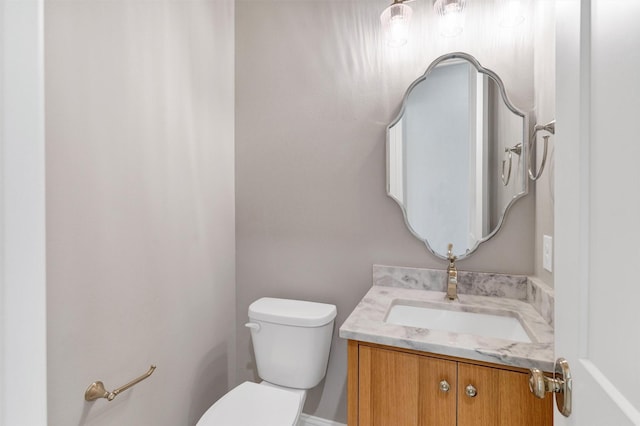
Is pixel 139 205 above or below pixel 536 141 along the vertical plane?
below

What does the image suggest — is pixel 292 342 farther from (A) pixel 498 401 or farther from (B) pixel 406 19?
(B) pixel 406 19

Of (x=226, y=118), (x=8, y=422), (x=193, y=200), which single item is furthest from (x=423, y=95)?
(x=8, y=422)

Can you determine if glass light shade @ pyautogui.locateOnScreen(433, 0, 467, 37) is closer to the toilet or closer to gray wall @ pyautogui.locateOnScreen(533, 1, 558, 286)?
gray wall @ pyautogui.locateOnScreen(533, 1, 558, 286)

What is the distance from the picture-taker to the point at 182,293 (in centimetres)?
145

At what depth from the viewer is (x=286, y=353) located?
142cm

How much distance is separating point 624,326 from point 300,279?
138 cm

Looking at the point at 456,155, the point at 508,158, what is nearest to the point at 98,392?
the point at 456,155

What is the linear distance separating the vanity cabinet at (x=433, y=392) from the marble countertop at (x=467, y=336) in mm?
34

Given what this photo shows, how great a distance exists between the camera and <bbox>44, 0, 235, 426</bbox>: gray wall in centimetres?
97

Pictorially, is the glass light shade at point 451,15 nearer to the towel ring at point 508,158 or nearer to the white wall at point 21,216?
the towel ring at point 508,158

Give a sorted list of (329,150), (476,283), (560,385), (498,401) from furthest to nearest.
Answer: (329,150) → (476,283) → (498,401) → (560,385)

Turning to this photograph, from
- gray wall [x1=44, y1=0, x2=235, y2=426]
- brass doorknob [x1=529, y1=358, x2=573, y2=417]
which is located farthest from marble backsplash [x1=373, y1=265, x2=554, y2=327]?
gray wall [x1=44, y1=0, x2=235, y2=426]

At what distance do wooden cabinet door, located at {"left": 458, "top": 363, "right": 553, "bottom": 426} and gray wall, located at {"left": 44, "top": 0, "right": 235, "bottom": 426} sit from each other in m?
1.16

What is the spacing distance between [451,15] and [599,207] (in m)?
1.17
